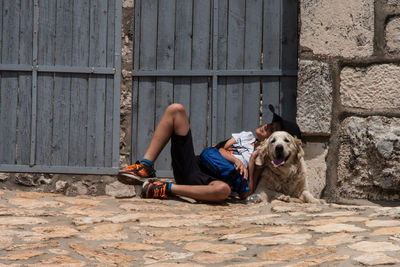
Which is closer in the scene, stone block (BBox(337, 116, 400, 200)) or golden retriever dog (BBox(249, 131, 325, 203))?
golden retriever dog (BBox(249, 131, 325, 203))

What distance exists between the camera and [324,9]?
195 inches

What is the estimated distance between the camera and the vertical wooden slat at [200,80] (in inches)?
213

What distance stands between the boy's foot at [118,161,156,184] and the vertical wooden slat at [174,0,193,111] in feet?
3.11

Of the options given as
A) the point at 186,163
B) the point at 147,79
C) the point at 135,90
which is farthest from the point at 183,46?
the point at 186,163

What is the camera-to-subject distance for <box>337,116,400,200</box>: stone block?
470 cm

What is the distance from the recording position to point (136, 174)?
181 inches

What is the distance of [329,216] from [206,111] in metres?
1.96

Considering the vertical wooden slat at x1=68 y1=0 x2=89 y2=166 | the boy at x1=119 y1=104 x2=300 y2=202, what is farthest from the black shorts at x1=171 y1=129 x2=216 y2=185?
the vertical wooden slat at x1=68 y1=0 x2=89 y2=166

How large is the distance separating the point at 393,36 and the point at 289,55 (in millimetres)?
925

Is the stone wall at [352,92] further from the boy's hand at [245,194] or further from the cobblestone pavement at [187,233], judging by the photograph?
the cobblestone pavement at [187,233]

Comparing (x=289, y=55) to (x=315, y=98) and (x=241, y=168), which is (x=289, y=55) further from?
(x=241, y=168)

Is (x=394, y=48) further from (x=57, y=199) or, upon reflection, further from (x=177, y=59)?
(x=57, y=199)

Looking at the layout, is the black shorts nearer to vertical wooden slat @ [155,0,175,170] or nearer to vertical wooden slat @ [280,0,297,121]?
vertical wooden slat @ [155,0,175,170]

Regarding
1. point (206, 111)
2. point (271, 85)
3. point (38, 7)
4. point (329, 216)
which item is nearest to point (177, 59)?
point (206, 111)
